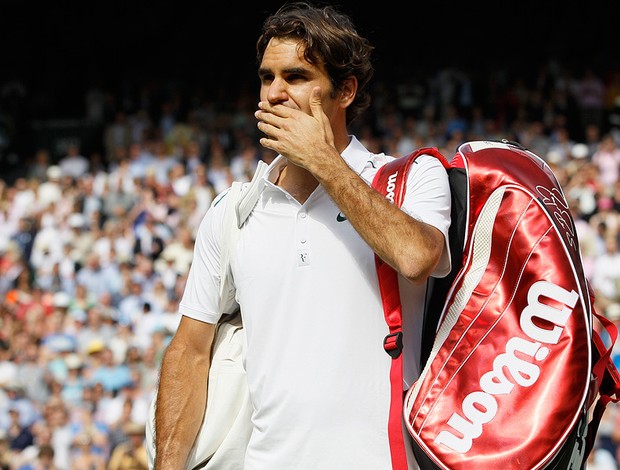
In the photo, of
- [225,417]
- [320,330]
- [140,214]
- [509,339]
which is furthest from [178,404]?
[140,214]

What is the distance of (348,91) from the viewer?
105 inches

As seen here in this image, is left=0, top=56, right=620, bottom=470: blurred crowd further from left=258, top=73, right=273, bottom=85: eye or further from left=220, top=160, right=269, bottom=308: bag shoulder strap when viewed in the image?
left=258, top=73, right=273, bottom=85: eye

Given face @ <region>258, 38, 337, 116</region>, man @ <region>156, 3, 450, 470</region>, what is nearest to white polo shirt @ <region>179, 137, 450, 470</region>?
man @ <region>156, 3, 450, 470</region>

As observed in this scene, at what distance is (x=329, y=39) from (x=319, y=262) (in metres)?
0.54

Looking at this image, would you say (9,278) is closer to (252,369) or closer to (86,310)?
(86,310)

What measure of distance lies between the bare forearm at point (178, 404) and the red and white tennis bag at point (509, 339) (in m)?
0.64

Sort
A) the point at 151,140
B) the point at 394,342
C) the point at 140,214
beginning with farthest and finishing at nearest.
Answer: the point at 151,140 < the point at 140,214 < the point at 394,342

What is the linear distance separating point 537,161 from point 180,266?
1017 centimetres

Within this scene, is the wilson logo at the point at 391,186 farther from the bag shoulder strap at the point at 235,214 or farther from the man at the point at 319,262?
the bag shoulder strap at the point at 235,214

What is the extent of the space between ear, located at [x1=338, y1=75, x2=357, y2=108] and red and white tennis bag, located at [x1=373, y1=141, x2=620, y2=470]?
296mm

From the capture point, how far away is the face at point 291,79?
2531 millimetres

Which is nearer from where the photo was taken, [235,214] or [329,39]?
[329,39]

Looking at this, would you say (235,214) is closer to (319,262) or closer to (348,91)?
(319,262)

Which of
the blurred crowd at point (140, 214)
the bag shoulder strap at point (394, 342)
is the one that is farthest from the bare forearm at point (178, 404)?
the blurred crowd at point (140, 214)
